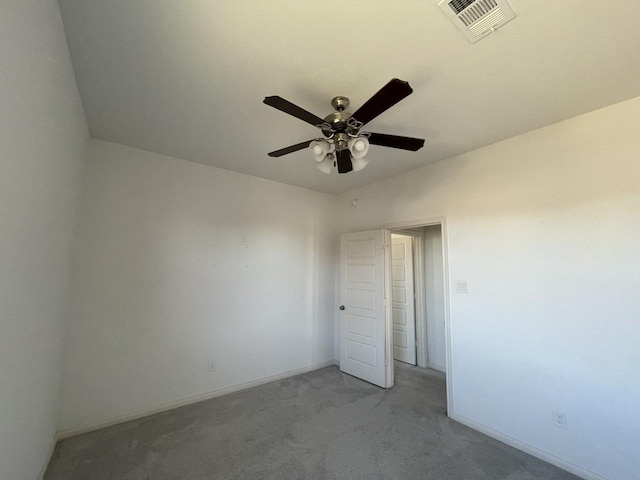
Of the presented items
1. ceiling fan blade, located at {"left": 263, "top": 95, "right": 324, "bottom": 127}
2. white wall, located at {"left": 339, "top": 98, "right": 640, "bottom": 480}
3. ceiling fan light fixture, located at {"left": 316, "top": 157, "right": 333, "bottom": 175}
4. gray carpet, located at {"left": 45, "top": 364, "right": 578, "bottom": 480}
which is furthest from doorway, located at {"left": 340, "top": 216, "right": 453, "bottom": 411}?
ceiling fan blade, located at {"left": 263, "top": 95, "right": 324, "bottom": 127}

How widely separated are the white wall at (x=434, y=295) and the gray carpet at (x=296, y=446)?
1.19 meters

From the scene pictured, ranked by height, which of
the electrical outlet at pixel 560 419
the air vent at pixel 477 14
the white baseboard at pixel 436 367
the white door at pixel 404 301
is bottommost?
the white baseboard at pixel 436 367

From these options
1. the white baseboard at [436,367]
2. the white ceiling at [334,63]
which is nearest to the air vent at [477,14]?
the white ceiling at [334,63]

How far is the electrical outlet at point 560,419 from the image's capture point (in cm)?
214

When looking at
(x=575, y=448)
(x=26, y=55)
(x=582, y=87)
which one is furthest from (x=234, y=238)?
(x=575, y=448)


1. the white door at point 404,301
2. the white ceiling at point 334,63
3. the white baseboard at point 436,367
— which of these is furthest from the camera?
the white door at point 404,301

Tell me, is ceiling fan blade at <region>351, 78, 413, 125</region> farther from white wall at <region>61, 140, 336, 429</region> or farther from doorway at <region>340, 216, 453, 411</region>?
white wall at <region>61, 140, 336, 429</region>

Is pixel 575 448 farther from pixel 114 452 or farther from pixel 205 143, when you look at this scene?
pixel 205 143

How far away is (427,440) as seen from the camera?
7.91 feet

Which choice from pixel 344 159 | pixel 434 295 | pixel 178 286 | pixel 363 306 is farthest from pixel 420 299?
pixel 178 286

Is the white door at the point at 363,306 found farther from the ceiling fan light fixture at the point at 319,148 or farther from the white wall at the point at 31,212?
the white wall at the point at 31,212

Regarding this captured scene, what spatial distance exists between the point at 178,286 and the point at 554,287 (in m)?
3.67

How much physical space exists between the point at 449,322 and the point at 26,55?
3571mm

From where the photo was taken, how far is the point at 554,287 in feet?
7.45
